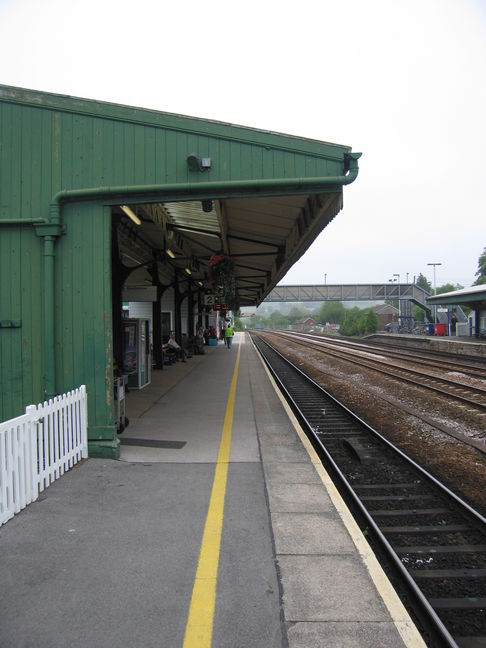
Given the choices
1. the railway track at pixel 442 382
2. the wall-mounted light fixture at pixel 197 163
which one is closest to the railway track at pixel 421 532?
the wall-mounted light fixture at pixel 197 163

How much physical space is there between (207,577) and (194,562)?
22 centimetres

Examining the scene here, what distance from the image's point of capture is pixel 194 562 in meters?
3.27

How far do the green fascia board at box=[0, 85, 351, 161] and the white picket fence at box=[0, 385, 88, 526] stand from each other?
3.57 meters

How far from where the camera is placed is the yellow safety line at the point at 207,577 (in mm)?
2510

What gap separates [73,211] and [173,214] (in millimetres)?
3867

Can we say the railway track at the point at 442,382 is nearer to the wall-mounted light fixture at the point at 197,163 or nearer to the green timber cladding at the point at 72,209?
the wall-mounted light fixture at the point at 197,163

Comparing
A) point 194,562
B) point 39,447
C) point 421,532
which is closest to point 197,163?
point 39,447

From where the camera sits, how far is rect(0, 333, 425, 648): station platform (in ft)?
8.34

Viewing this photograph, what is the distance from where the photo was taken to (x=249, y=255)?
14.9 m

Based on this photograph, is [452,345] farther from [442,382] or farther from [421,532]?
[421,532]

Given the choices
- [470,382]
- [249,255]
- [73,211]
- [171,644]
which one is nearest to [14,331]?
[73,211]

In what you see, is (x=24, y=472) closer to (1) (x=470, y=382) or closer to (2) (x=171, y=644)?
(2) (x=171, y=644)

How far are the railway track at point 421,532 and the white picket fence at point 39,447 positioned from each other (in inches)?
128

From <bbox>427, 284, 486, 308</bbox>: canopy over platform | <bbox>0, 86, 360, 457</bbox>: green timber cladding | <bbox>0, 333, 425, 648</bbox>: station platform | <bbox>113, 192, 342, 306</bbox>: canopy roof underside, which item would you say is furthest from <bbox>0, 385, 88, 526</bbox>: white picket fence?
<bbox>427, 284, 486, 308</bbox>: canopy over platform
